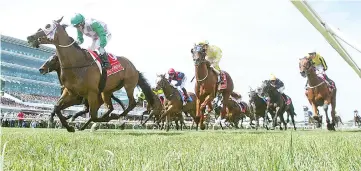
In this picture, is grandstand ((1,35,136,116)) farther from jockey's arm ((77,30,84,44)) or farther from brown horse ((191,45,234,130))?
jockey's arm ((77,30,84,44))

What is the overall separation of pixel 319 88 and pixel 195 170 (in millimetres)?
11013

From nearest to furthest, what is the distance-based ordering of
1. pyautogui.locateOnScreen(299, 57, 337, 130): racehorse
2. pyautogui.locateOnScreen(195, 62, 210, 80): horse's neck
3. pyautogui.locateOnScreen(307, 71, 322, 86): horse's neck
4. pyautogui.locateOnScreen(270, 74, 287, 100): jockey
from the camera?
pyautogui.locateOnScreen(195, 62, 210, 80): horse's neck → pyautogui.locateOnScreen(299, 57, 337, 130): racehorse → pyautogui.locateOnScreen(307, 71, 322, 86): horse's neck → pyautogui.locateOnScreen(270, 74, 287, 100): jockey

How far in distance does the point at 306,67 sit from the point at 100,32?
658cm

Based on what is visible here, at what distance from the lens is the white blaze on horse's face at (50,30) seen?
7.81 metres

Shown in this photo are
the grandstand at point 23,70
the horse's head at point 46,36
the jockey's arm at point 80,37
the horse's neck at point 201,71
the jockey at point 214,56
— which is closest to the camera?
the horse's head at point 46,36

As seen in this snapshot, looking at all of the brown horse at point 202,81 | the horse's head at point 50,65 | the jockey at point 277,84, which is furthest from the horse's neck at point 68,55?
the jockey at point 277,84

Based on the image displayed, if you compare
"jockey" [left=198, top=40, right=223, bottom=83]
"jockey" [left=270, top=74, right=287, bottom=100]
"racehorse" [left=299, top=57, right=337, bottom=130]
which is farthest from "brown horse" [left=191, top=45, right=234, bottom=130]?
"jockey" [left=270, top=74, right=287, bottom=100]

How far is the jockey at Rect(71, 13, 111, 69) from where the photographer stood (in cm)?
856

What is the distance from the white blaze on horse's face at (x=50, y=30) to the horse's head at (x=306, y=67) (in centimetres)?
758

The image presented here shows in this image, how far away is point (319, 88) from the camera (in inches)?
472

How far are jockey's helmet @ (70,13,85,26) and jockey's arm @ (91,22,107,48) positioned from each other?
0.28 metres

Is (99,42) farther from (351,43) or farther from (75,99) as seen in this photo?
(351,43)

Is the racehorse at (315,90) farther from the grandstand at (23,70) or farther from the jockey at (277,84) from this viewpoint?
the grandstand at (23,70)

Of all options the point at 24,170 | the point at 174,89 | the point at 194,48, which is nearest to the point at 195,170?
the point at 24,170
